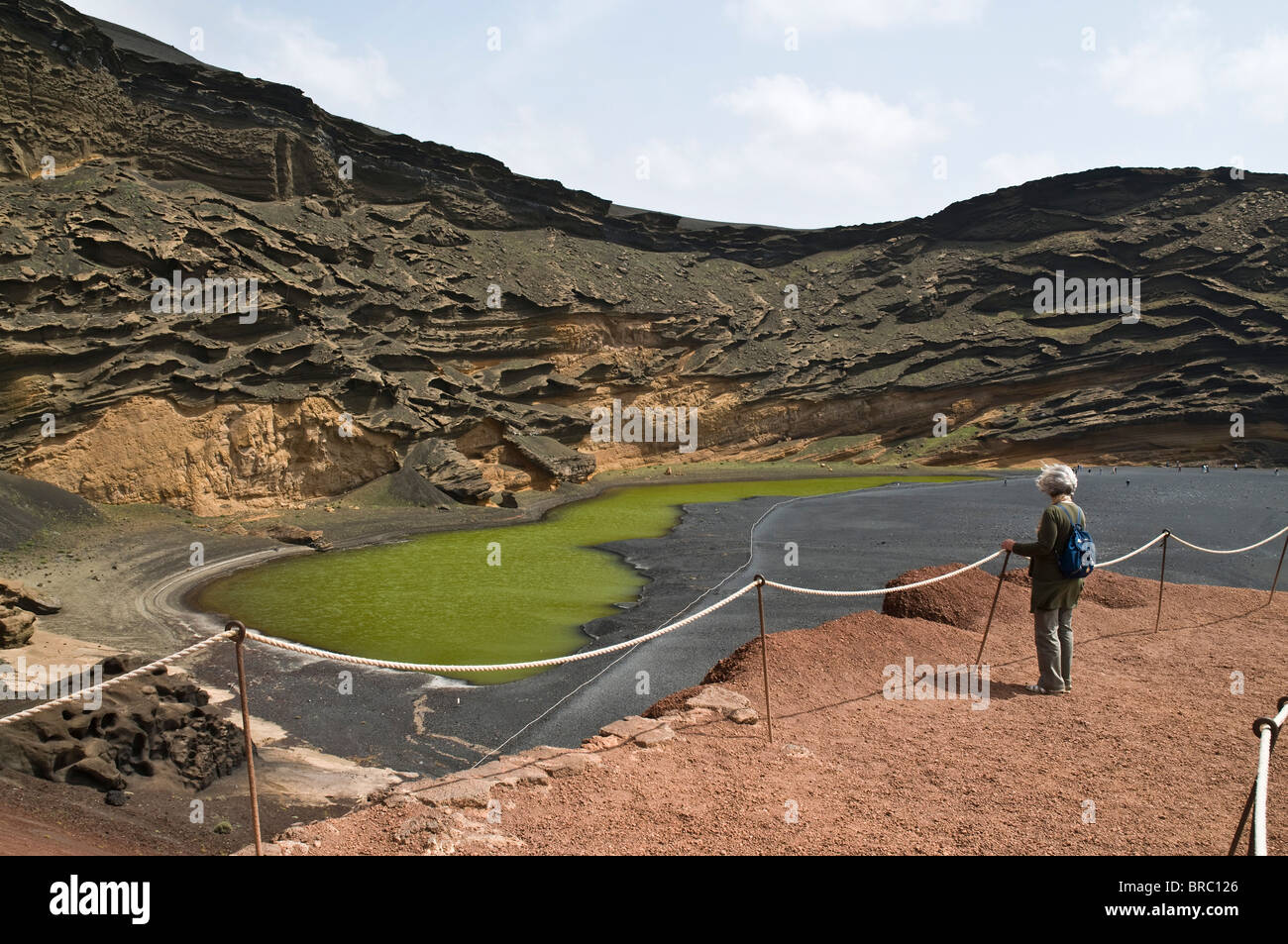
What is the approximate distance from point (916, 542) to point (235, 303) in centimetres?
2908

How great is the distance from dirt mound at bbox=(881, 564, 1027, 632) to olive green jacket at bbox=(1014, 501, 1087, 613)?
2527 millimetres

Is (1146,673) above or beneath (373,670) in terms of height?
above

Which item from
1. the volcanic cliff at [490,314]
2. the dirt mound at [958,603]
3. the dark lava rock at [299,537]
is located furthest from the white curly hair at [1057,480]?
the volcanic cliff at [490,314]

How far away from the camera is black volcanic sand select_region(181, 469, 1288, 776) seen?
1031cm

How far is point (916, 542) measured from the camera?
2353 centimetres

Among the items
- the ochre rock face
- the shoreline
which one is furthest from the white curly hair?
the ochre rock face

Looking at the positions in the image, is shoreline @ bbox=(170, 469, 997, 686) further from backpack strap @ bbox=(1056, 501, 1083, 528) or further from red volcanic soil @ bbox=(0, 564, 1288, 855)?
backpack strap @ bbox=(1056, 501, 1083, 528)

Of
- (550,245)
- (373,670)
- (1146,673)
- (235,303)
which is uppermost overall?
(550,245)

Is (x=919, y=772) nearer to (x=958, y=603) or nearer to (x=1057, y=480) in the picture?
(x=1057, y=480)

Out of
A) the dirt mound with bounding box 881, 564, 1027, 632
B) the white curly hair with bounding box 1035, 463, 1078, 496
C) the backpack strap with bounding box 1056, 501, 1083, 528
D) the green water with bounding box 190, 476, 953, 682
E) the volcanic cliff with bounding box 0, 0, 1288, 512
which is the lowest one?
the green water with bounding box 190, 476, 953, 682

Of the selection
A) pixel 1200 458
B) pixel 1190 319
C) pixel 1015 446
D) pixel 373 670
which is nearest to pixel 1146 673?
pixel 373 670

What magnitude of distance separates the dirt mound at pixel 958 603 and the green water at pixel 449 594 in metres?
6.37

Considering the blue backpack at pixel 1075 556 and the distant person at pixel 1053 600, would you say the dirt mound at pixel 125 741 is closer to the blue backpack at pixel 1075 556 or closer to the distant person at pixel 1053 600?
the distant person at pixel 1053 600
